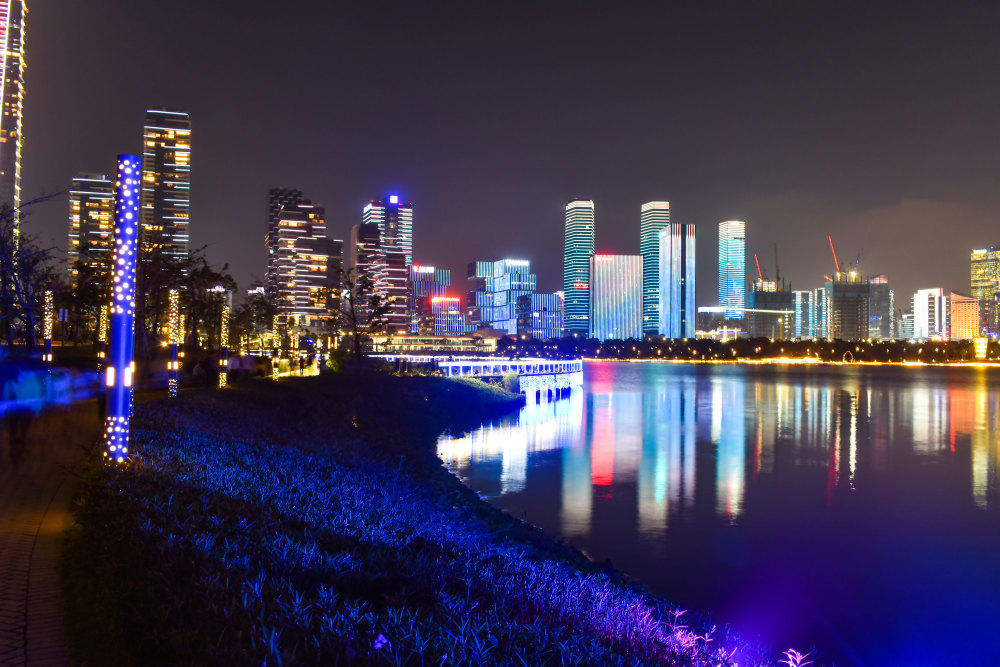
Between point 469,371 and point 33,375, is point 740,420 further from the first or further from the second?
point 33,375

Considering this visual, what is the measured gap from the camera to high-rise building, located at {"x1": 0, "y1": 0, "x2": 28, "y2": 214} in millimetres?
109719

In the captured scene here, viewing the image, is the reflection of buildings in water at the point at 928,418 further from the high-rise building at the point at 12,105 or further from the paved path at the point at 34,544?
the high-rise building at the point at 12,105

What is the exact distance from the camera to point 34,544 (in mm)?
8891

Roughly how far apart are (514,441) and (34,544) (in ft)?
112

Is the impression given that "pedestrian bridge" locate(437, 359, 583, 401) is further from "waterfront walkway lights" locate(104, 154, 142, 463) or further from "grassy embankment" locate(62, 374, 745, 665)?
"waterfront walkway lights" locate(104, 154, 142, 463)

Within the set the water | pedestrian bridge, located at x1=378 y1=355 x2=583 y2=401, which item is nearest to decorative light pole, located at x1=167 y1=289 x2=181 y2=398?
the water

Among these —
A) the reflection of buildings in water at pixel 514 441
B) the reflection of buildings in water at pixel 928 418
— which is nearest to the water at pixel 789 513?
the reflection of buildings in water at pixel 514 441

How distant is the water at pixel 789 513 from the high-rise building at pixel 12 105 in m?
99.5

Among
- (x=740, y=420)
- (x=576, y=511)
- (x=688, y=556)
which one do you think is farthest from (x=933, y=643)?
(x=740, y=420)

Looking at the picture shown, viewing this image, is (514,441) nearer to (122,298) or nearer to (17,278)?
(17,278)

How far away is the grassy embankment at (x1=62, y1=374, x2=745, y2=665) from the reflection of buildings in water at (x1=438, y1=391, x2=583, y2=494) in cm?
1660

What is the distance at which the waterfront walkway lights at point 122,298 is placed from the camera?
11.9 metres

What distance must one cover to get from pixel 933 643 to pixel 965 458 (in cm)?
2904

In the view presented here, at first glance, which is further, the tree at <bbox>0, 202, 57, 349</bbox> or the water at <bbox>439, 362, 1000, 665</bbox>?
the tree at <bbox>0, 202, 57, 349</bbox>
